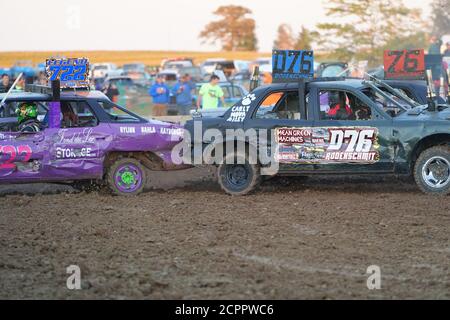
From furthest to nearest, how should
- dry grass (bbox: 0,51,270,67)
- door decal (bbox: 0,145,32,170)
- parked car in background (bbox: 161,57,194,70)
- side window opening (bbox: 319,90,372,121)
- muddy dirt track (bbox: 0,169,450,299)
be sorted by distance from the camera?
dry grass (bbox: 0,51,270,67) < parked car in background (bbox: 161,57,194,70) < door decal (bbox: 0,145,32,170) < side window opening (bbox: 319,90,372,121) < muddy dirt track (bbox: 0,169,450,299)

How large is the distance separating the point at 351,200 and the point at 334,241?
2.54 m

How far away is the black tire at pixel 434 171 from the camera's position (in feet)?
34.0

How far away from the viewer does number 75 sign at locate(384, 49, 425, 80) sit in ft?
45.3

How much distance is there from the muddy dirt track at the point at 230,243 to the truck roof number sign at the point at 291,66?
1.67m

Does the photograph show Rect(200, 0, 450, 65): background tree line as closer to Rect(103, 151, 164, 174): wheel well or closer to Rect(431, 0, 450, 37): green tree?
Rect(431, 0, 450, 37): green tree

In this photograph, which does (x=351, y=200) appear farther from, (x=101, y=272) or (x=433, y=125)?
(x=101, y=272)

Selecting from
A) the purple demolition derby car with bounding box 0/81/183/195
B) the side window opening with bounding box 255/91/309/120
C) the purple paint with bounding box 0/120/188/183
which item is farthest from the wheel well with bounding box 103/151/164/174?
the side window opening with bounding box 255/91/309/120

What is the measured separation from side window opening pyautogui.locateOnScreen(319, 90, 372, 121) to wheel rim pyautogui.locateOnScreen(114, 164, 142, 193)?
275cm

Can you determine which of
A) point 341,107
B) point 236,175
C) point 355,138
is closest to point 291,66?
point 341,107

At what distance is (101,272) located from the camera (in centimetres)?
674

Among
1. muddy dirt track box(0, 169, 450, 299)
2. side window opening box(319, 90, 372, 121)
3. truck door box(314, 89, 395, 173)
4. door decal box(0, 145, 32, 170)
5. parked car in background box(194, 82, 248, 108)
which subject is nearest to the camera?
muddy dirt track box(0, 169, 450, 299)

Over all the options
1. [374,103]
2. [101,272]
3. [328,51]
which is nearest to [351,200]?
[374,103]

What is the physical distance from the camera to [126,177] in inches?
444

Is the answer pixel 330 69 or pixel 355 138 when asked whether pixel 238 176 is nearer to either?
pixel 355 138
